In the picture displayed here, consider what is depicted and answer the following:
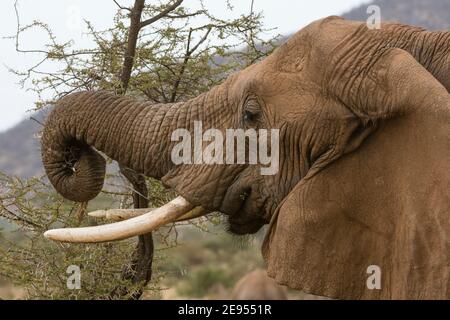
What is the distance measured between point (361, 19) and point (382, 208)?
1702 inches

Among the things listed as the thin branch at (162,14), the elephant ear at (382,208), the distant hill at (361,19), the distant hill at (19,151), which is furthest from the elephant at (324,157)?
the distant hill at (19,151)

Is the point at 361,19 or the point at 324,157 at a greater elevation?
the point at 361,19

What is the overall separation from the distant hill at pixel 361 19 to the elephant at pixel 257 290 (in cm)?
3805

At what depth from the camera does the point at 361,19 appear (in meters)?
46.7

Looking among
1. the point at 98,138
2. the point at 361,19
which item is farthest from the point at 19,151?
the point at 98,138

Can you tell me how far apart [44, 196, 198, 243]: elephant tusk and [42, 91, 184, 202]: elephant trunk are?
0.76 feet

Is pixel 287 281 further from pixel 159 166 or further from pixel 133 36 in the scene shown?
pixel 133 36

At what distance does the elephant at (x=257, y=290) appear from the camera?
7.44 m
